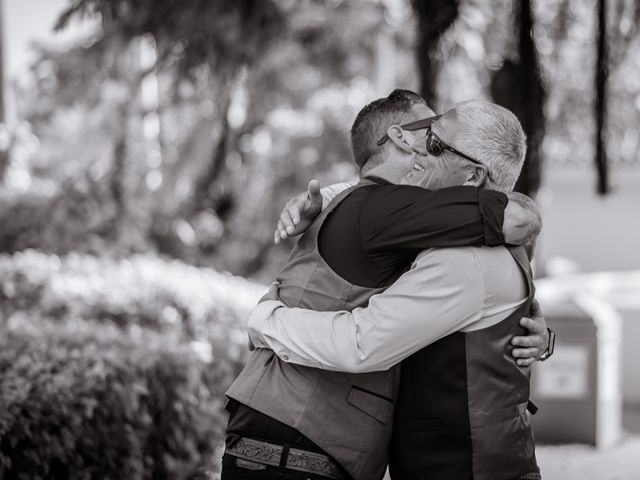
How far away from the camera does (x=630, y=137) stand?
1561 centimetres

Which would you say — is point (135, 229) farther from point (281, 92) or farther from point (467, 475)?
point (467, 475)

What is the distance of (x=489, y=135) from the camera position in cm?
245

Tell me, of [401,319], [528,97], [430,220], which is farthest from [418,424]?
[528,97]

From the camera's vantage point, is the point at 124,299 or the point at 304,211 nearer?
the point at 304,211

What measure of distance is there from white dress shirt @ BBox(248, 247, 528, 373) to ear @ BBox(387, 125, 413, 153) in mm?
383

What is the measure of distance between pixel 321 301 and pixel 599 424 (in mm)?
5996

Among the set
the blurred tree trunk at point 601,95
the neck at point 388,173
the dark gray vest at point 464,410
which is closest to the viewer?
the dark gray vest at point 464,410

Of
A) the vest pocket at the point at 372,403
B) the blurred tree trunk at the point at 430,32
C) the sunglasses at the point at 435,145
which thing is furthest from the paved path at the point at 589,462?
the sunglasses at the point at 435,145

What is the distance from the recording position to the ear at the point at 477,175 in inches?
97.9

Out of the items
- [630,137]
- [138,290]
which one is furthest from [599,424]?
[630,137]

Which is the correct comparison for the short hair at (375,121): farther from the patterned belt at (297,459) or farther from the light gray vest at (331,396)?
the patterned belt at (297,459)

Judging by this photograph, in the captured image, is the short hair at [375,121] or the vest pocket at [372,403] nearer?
the vest pocket at [372,403]

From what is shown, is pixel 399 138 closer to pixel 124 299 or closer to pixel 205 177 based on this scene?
pixel 124 299

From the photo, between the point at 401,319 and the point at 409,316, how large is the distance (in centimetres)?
2
